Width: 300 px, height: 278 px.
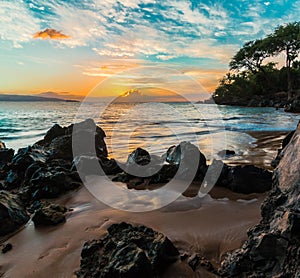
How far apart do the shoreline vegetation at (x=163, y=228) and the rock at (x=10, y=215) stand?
0.04 feet

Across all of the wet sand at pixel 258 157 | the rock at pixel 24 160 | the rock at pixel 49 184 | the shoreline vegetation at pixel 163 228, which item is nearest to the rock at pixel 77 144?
the rock at pixel 24 160

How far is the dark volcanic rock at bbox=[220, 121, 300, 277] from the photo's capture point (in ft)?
6.28

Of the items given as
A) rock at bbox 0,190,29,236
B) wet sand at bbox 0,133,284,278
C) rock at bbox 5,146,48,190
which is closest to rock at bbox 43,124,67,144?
rock at bbox 5,146,48,190

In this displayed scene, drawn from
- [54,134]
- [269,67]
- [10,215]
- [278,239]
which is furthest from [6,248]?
[269,67]

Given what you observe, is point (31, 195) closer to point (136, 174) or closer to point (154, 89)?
point (136, 174)

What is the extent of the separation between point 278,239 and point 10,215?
340 centimetres

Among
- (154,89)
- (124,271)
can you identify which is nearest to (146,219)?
(124,271)

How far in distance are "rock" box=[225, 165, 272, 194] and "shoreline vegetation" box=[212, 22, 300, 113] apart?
111ft

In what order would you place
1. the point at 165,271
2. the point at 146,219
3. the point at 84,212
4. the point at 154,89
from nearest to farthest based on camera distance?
the point at 165,271, the point at 146,219, the point at 84,212, the point at 154,89

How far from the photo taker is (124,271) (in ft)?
7.47

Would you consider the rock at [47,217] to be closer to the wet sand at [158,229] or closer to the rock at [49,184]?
the wet sand at [158,229]

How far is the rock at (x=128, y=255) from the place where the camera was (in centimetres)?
232

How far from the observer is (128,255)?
2404mm

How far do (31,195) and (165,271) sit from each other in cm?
344
